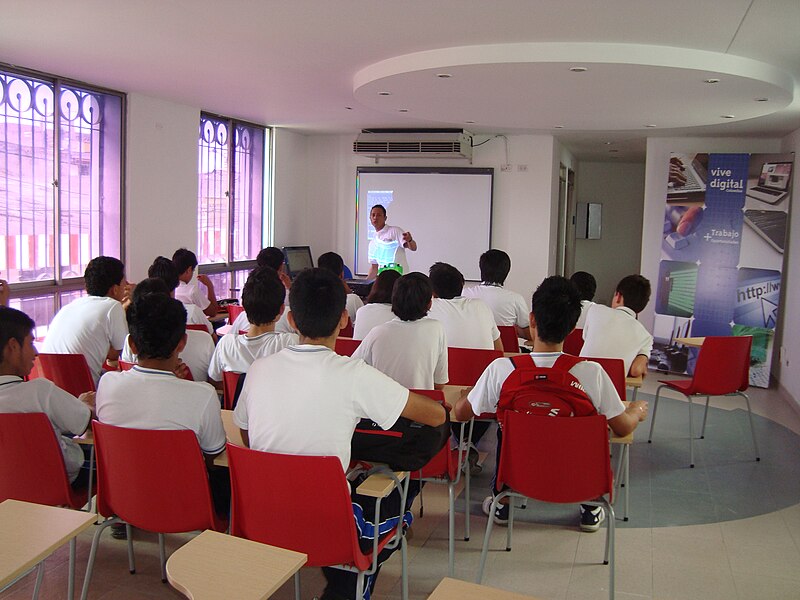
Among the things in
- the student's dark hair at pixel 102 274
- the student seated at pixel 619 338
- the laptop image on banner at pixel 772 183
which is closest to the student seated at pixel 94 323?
the student's dark hair at pixel 102 274

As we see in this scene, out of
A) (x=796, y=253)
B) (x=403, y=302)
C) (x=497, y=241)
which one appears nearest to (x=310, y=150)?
(x=497, y=241)

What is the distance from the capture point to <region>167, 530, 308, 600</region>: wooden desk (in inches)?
60.2

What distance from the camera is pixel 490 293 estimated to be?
5305 mm

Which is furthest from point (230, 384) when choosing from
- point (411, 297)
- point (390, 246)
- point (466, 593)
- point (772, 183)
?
point (772, 183)

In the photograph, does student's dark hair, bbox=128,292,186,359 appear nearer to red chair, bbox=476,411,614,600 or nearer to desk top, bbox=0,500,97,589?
desk top, bbox=0,500,97,589

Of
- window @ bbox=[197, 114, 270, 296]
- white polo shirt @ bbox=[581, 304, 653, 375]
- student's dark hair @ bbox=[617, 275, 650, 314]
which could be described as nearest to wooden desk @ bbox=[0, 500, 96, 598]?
white polo shirt @ bbox=[581, 304, 653, 375]

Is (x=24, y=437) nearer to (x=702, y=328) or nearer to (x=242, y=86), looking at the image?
(x=242, y=86)

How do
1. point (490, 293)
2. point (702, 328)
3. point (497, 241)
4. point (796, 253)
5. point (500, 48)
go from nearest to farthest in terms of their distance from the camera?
point (500, 48)
point (490, 293)
point (796, 253)
point (702, 328)
point (497, 241)

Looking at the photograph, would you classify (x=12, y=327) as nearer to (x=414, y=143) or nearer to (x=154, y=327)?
(x=154, y=327)

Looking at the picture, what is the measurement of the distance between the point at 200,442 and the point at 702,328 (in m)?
7.14

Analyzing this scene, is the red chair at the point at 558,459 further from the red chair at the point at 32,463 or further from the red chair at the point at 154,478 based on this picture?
the red chair at the point at 32,463

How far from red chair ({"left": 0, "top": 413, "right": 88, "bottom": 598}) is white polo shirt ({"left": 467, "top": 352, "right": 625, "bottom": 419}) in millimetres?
1627

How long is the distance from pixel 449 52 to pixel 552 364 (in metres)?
2.88

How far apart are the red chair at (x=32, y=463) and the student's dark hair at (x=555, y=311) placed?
1.93m
